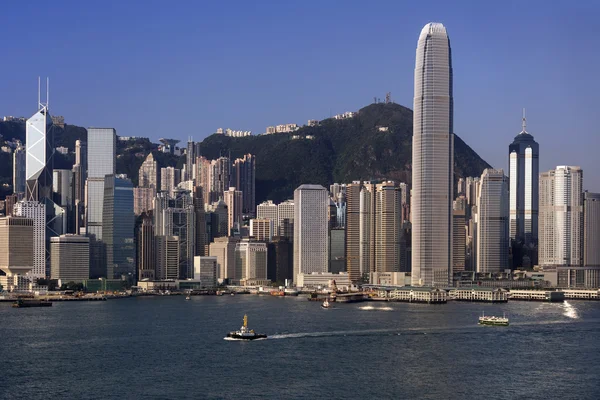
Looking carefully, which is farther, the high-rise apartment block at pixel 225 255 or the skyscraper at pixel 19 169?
the skyscraper at pixel 19 169

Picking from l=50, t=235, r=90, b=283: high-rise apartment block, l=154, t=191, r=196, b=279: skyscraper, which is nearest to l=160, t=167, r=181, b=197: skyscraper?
l=154, t=191, r=196, b=279: skyscraper

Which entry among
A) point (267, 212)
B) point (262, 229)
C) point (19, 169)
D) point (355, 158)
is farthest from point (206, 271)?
point (355, 158)

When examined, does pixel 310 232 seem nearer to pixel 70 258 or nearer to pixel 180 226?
pixel 180 226

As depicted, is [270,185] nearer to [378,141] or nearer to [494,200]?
[378,141]

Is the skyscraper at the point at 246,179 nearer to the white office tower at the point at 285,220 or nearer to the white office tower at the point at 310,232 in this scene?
the white office tower at the point at 285,220

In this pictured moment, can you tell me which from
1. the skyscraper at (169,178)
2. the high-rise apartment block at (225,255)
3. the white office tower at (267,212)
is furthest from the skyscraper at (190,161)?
the high-rise apartment block at (225,255)

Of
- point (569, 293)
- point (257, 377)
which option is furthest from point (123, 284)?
point (257, 377)

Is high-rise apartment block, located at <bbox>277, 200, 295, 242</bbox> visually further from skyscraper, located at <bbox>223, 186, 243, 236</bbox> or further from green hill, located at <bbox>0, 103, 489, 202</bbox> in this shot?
green hill, located at <bbox>0, 103, 489, 202</bbox>
